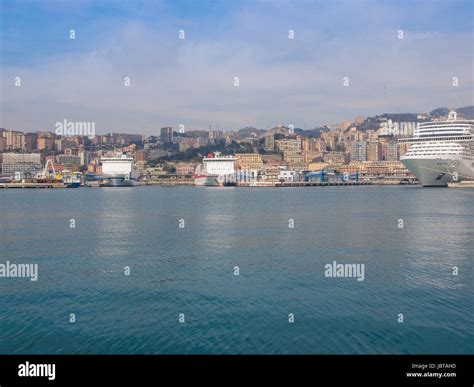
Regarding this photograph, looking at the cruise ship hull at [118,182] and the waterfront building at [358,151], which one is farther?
the waterfront building at [358,151]

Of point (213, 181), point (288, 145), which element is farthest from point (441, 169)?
point (288, 145)

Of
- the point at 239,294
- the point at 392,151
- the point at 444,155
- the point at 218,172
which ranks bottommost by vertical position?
the point at 239,294

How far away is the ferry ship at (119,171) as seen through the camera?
97125mm

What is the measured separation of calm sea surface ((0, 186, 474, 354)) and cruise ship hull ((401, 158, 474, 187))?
37350 millimetres

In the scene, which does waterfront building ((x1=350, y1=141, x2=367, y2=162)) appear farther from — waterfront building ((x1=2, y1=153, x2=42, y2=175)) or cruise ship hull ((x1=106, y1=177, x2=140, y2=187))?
waterfront building ((x1=2, y1=153, x2=42, y2=175))

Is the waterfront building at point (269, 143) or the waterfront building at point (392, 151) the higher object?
the waterfront building at point (269, 143)

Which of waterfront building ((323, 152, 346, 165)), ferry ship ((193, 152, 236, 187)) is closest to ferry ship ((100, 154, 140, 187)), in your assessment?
ferry ship ((193, 152, 236, 187))

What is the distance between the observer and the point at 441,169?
56.5m

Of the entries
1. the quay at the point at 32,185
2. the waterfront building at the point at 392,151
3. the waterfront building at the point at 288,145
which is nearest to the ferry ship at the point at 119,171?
the quay at the point at 32,185

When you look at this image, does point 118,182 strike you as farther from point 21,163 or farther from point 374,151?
point 374,151

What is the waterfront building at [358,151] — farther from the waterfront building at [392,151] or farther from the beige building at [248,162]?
the beige building at [248,162]

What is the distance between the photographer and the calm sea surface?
8320 millimetres

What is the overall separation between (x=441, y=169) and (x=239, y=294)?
50.2 m

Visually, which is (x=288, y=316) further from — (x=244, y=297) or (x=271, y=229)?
(x=271, y=229)
